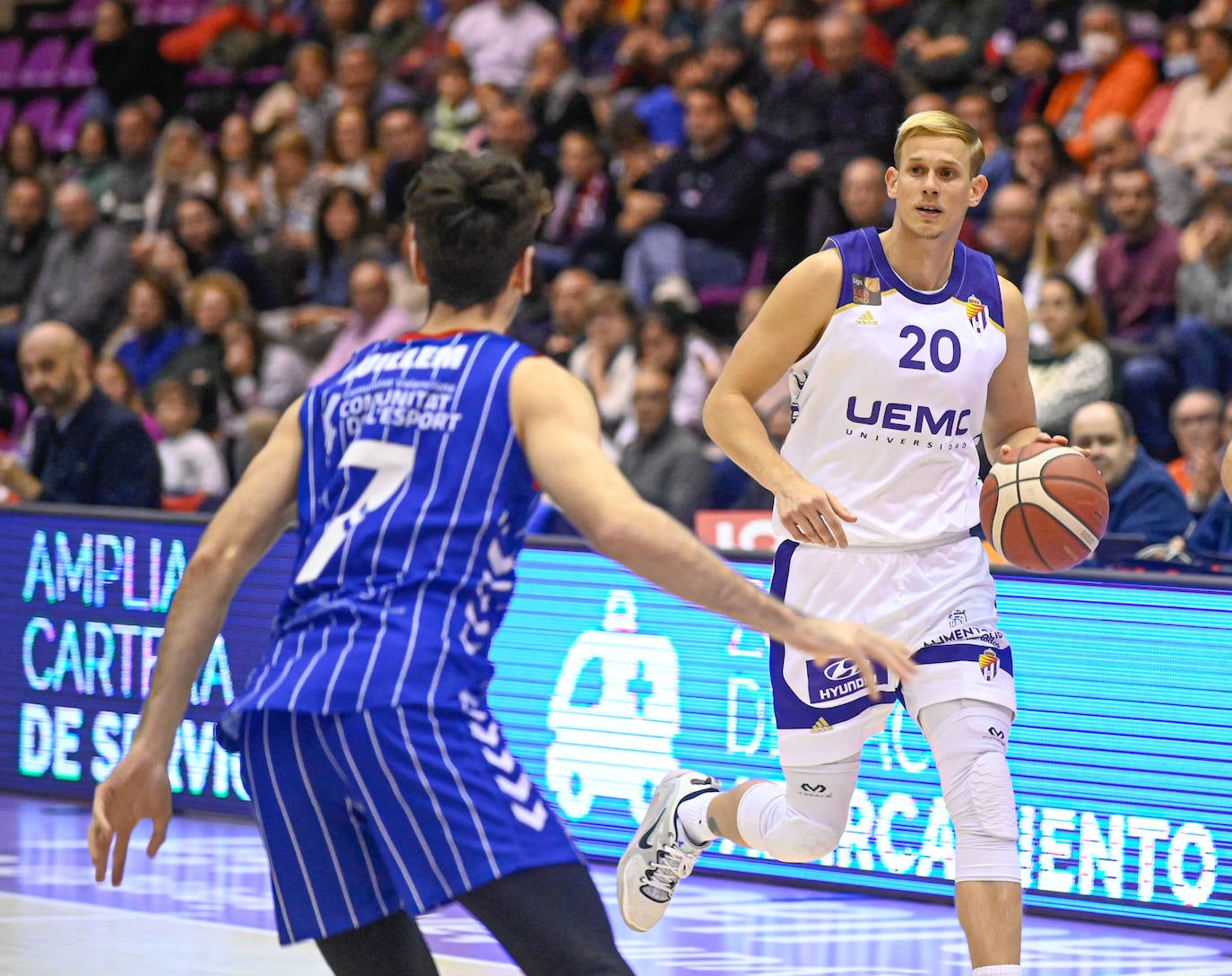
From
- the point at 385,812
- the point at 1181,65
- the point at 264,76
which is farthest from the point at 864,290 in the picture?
the point at 264,76

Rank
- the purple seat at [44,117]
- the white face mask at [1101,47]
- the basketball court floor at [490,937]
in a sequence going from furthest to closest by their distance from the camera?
the purple seat at [44,117]
the white face mask at [1101,47]
the basketball court floor at [490,937]

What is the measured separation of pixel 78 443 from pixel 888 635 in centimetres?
542

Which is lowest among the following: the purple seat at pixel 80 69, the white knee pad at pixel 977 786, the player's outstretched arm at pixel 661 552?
the white knee pad at pixel 977 786

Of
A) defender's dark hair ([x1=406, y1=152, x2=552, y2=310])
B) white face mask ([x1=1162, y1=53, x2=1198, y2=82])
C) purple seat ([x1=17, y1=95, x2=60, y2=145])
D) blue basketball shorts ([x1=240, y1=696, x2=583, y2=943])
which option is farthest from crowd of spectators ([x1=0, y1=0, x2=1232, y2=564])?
blue basketball shorts ([x1=240, y1=696, x2=583, y2=943])

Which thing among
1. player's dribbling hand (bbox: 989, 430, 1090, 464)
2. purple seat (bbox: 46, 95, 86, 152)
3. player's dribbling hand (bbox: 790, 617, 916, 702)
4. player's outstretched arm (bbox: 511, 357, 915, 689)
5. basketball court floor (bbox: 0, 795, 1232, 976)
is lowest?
basketball court floor (bbox: 0, 795, 1232, 976)

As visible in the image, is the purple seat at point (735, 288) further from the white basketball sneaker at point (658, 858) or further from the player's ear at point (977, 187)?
the player's ear at point (977, 187)

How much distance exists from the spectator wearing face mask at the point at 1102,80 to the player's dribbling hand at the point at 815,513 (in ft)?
25.7

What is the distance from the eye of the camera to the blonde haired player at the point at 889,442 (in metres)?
4.81

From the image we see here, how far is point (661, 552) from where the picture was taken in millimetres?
3076

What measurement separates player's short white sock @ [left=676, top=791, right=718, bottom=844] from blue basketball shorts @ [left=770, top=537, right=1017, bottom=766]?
59 cm

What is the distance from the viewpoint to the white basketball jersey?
4875 mm

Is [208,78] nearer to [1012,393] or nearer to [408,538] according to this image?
[1012,393]

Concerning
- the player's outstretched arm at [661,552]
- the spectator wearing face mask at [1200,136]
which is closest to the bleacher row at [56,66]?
the spectator wearing face mask at [1200,136]

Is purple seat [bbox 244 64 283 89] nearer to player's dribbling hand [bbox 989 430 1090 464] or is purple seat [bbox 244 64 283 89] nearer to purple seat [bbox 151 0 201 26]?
purple seat [bbox 151 0 201 26]
